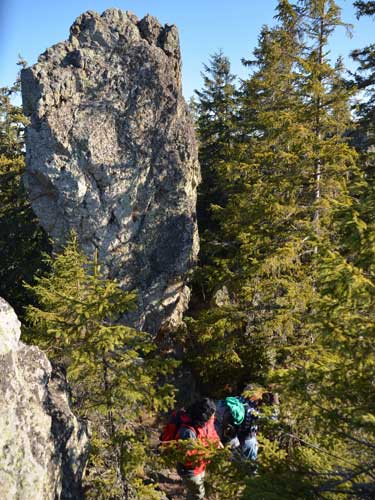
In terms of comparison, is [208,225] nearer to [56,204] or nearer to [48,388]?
[56,204]

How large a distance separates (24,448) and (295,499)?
3.99m

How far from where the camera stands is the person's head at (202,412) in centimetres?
633

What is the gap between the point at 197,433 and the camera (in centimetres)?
627

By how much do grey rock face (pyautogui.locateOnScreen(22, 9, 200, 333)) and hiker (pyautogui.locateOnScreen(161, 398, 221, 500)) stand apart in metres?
9.74

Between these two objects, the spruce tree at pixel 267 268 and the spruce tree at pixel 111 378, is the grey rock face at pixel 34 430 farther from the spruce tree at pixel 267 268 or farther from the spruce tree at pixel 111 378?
the spruce tree at pixel 267 268

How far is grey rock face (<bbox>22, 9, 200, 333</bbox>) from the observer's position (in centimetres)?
1596

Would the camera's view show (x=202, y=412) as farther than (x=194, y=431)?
Yes

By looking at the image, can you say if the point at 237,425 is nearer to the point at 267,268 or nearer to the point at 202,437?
the point at 202,437

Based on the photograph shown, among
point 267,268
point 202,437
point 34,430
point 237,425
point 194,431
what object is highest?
point 267,268

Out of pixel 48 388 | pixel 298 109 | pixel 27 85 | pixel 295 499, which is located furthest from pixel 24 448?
pixel 27 85

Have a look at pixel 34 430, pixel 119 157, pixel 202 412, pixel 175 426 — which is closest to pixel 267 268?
pixel 202 412

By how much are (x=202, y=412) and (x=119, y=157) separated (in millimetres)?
12748

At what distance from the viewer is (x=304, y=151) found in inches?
452

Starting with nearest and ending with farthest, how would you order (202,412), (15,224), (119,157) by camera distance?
(202,412) → (119,157) → (15,224)
